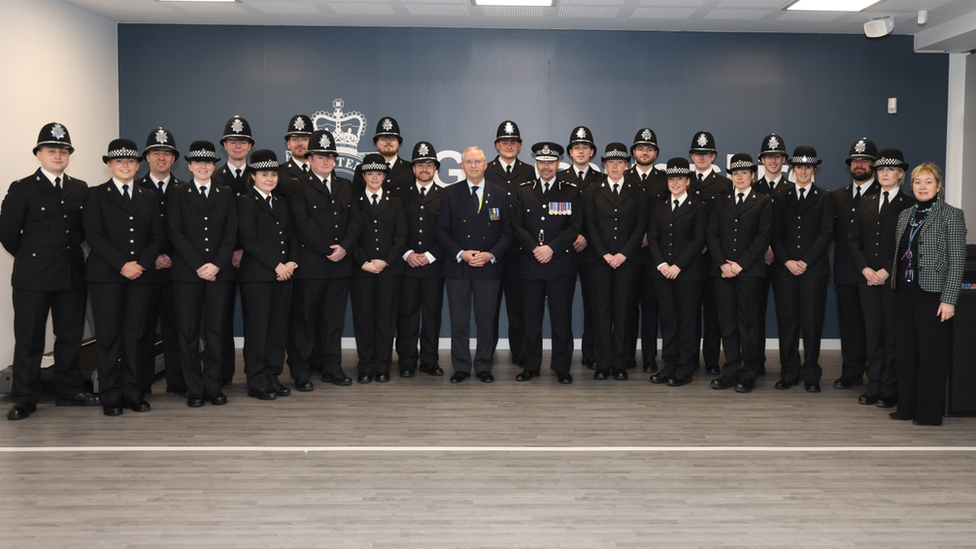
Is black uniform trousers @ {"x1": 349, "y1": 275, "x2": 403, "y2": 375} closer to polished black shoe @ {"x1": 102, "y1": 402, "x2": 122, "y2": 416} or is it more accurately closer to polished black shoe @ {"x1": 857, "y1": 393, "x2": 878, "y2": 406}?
polished black shoe @ {"x1": 102, "y1": 402, "x2": 122, "y2": 416}

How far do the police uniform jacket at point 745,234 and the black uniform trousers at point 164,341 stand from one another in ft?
14.1

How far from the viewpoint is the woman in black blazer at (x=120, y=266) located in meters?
4.98

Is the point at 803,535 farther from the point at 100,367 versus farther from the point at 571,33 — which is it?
the point at 571,33

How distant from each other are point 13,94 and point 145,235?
2299 millimetres

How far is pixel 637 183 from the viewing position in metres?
6.34

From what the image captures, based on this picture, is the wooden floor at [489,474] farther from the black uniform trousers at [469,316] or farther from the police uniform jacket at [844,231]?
the police uniform jacket at [844,231]

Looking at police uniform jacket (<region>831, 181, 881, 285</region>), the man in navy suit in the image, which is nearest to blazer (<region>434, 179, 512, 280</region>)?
the man in navy suit

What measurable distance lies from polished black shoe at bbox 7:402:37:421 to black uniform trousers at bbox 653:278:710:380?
4.84 m

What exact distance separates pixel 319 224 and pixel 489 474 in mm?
2742

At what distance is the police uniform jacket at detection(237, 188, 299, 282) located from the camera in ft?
17.6

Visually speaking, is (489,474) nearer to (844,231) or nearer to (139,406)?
(139,406)

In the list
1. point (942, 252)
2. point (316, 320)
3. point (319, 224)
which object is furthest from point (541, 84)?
point (942, 252)

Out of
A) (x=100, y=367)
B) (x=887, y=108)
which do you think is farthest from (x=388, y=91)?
(x=887, y=108)

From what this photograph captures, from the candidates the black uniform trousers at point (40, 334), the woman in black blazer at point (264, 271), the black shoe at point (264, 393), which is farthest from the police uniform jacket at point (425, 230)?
the black uniform trousers at point (40, 334)
